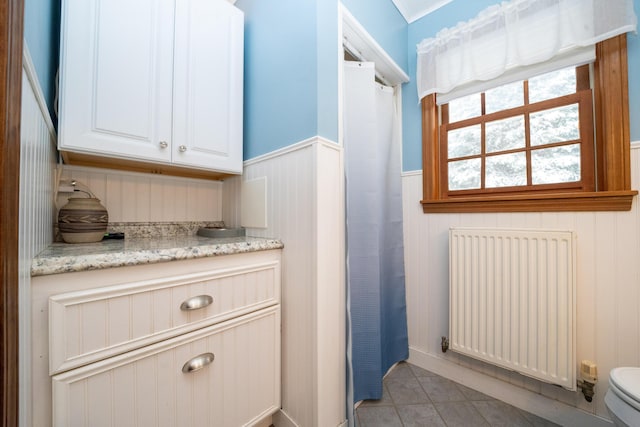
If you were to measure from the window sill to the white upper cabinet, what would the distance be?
127cm

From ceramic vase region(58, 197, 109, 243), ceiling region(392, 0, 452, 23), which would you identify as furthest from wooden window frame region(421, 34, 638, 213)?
ceramic vase region(58, 197, 109, 243)

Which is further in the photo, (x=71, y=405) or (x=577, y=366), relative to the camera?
(x=577, y=366)

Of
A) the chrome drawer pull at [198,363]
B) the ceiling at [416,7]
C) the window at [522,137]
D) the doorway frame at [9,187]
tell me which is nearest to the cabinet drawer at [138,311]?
the chrome drawer pull at [198,363]

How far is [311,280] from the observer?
3.18 ft

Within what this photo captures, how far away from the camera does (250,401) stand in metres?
0.95

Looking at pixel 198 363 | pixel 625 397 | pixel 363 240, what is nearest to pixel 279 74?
pixel 363 240

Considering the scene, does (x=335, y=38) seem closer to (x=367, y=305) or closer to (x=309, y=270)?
(x=309, y=270)

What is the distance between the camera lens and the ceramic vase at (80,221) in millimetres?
939

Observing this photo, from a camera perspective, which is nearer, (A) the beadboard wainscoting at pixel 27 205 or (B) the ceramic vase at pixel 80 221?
(A) the beadboard wainscoting at pixel 27 205

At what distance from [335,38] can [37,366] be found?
1.47 metres

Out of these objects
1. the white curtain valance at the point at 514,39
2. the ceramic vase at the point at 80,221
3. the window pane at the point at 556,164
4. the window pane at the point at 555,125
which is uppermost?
the white curtain valance at the point at 514,39

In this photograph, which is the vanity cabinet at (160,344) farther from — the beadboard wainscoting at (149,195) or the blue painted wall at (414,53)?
the blue painted wall at (414,53)

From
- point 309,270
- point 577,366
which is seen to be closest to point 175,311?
point 309,270

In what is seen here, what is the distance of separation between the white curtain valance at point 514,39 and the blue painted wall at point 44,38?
5.45ft
